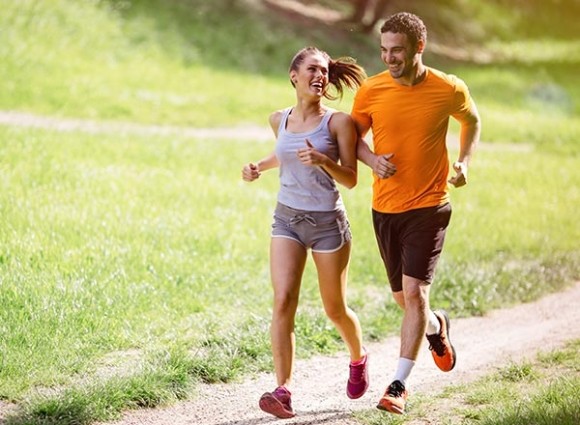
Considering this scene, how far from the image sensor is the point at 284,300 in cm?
639

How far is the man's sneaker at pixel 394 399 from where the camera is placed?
6.20 meters

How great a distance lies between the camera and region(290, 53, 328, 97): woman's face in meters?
6.41

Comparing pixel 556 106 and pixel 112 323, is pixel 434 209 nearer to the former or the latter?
pixel 112 323

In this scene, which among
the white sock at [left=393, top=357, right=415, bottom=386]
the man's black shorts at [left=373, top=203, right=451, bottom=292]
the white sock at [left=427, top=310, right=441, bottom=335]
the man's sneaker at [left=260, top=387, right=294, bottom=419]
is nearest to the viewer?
the man's sneaker at [left=260, top=387, right=294, bottom=419]

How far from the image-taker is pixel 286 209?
650 centimetres

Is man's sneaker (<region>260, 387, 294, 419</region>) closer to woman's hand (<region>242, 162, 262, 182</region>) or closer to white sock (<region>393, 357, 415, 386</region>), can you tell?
white sock (<region>393, 357, 415, 386</region>)

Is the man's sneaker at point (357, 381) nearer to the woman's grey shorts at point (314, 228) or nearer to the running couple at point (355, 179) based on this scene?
the running couple at point (355, 179)

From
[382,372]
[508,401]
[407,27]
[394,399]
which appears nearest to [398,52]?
[407,27]

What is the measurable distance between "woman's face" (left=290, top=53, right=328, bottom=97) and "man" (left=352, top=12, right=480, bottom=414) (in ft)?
1.07

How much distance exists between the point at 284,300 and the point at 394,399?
0.85 metres

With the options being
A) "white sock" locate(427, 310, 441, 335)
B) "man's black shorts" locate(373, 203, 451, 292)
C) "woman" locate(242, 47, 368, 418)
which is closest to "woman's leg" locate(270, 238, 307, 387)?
"woman" locate(242, 47, 368, 418)

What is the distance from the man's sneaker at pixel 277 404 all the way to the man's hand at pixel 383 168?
1.41m

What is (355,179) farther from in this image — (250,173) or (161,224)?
(161,224)

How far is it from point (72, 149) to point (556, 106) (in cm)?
1722
